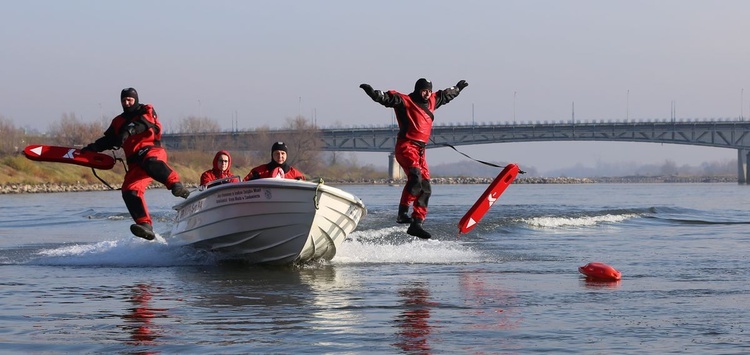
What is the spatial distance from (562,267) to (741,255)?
384 cm

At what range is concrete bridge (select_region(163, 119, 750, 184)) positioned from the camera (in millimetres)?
123062

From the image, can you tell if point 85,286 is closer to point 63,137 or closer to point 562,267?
point 562,267

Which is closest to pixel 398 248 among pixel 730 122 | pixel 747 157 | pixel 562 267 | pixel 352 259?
pixel 352 259

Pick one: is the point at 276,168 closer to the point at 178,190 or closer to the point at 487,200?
the point at 178,190

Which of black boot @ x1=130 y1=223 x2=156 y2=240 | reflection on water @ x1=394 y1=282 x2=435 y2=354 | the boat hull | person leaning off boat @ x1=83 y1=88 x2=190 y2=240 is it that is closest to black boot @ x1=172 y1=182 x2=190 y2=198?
person leaning off boat @ x1=83 y1=88 x2=190 y2=240

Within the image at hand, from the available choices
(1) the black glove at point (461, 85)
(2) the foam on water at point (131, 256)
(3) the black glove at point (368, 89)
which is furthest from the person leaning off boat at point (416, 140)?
(2) the foam on water at point (131, 256)

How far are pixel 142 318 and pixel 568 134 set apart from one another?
119 meters

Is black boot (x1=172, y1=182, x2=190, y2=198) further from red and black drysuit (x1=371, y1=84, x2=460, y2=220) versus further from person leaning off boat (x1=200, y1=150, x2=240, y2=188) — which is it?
red and black drysuit (x1=371, y1=84, x2=460, y2=220)

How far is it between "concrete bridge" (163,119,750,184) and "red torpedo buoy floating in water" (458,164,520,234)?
4148 inches

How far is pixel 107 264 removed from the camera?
17.1 m

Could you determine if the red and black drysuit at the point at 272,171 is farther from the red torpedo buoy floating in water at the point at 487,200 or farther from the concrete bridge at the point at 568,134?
the concrete bridge at the point at 568,134

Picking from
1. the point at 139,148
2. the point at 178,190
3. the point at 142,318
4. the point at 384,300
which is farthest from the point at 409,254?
the point at 142,318

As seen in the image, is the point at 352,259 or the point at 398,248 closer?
the point at 352,259

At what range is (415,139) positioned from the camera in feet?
51.0
